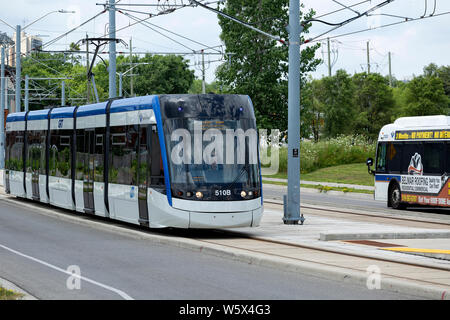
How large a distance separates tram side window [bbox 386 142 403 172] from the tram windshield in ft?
40.1

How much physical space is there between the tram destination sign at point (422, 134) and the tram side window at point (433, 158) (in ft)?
0.80

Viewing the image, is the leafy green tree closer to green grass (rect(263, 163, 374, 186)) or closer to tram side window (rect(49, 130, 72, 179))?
green grass (rect(263, 163, 374, 186))

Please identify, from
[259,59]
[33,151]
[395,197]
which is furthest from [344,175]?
[33,151]

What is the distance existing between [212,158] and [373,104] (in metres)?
59.0

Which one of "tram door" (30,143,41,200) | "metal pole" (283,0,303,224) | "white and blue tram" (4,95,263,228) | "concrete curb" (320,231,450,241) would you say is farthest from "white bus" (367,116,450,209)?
"tram door" (30,143,41,200)

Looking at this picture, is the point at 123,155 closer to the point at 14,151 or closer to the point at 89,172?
the point at 89,172

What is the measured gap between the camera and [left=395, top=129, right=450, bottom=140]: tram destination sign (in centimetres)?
2709

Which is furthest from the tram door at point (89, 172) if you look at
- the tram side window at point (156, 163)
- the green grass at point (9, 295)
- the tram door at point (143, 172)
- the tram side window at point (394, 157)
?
the green grass at point (9, 295)

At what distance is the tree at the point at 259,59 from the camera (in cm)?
5494

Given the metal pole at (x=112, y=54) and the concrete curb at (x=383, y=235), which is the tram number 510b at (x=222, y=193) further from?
the metal pole at (x=112, y=54)

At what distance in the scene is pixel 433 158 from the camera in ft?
89.4
